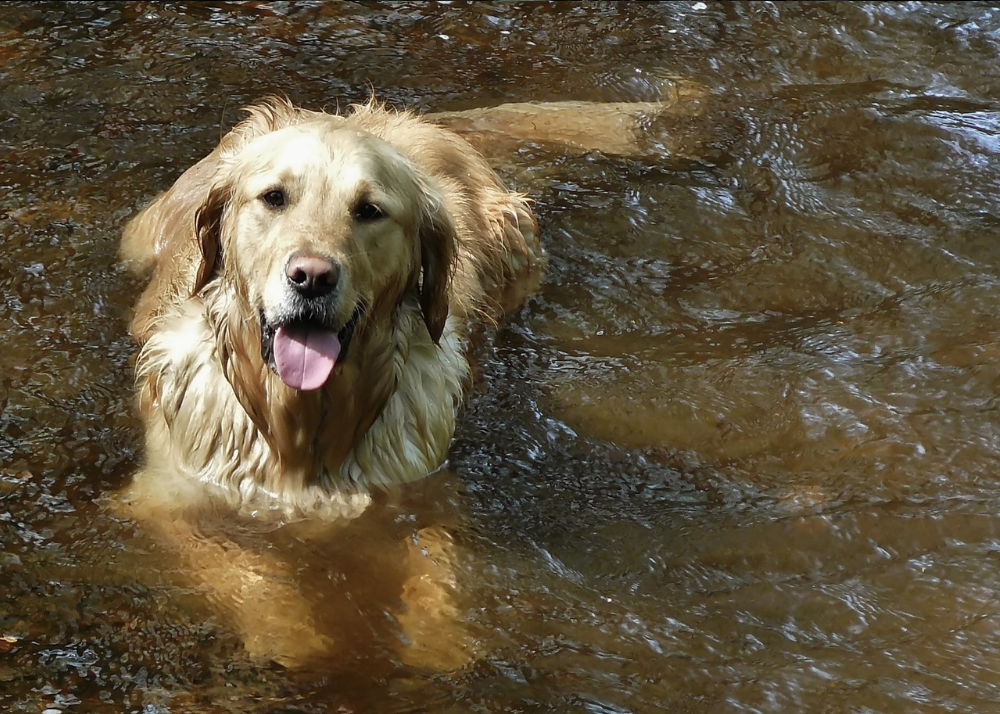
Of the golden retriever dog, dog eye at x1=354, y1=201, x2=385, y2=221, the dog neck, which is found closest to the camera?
the golden retriever dog

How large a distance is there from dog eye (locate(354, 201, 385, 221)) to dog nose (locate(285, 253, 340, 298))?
10.4 inches

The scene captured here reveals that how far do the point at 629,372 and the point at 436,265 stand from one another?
1014 millimetres

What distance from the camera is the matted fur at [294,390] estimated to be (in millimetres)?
3656

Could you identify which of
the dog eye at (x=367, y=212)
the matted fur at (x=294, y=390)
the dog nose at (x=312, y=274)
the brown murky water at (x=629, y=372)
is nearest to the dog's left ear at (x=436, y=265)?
the matted fur at (x=294, y=390)

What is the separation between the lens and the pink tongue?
3.48 m

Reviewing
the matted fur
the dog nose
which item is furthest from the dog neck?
the dog nose

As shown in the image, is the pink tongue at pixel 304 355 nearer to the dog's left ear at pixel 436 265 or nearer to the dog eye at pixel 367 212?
the dog eye at pixel 367 212

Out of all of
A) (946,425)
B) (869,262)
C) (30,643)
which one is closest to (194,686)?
(30,643)

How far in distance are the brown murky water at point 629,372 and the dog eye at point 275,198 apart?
1.14 metres

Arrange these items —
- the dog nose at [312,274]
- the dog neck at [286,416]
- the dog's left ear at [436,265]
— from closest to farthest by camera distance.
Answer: the dog nose at [312,274], the dog neck at [286,416], the dog's left ear at [436,265]

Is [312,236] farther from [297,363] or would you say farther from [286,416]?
[286,416]

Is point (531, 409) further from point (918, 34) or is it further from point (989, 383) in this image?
point (918, 34)

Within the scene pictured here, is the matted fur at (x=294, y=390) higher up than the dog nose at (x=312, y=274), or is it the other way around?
the dog nose at (x=312, y=274)

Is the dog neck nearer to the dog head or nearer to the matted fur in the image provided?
the matted fur
